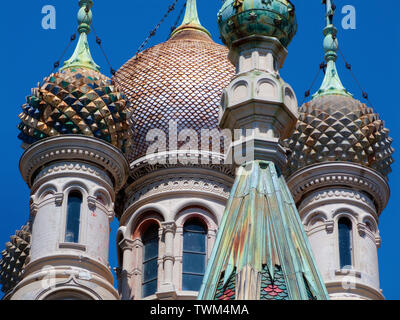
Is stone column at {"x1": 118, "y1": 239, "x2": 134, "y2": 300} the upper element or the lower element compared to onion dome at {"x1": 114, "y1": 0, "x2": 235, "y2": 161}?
lower

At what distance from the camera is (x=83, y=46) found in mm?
27891

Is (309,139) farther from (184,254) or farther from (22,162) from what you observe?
(22,162)

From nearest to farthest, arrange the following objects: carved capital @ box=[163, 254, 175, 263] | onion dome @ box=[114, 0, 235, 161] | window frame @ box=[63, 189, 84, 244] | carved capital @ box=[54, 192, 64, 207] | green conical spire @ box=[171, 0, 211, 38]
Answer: window frame @ box=[63, 189, 84, 244], carved capital @ box=[54, 192, 64, 207], carved capital @ box=[163, 254, 175, 263], onion dome @ box=[114, 0, 235, 161], green conical spire @ box=[171, 0, 211, 38]

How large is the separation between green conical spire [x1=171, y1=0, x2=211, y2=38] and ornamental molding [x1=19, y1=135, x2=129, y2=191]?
5950 millimetres

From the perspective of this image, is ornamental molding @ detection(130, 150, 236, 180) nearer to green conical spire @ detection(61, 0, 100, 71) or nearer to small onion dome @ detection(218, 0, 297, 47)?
green conical spire @ detection(61, 0, 100, 71)

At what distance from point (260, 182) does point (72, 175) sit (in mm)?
7429

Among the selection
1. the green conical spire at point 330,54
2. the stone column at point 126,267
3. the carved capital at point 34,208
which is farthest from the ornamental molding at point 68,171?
the green conical spire at point 330,54

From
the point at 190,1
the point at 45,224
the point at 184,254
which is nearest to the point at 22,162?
the point at 45,224

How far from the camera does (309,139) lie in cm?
2766

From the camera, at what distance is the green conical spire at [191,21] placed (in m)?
31.8

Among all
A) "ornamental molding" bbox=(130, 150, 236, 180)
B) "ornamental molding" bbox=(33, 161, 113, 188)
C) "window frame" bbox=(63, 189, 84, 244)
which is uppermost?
"ornamental molding" bbox=(130, 150, 236, 180)

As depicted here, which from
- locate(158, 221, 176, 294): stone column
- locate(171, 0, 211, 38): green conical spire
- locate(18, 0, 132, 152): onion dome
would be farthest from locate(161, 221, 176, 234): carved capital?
locate(171, 0, 211, 38): green conical spire

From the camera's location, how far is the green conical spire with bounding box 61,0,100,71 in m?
27.4

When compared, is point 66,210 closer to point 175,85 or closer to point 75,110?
point 75,110
